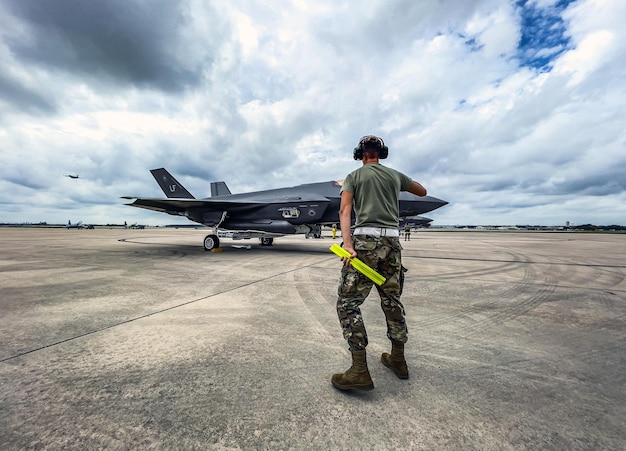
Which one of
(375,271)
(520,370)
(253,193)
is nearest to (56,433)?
(375,271)

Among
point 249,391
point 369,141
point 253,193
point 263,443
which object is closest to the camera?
point 263,443

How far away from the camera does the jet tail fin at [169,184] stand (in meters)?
15.2

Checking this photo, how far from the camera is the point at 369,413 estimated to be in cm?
169

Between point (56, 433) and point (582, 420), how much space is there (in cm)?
292

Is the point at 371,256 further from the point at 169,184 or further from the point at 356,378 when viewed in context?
the point at 169,184

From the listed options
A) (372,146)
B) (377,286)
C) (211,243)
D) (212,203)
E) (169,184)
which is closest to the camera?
(377,286)

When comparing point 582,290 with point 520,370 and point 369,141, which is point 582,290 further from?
point 369,141

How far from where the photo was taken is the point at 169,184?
15.4 metres

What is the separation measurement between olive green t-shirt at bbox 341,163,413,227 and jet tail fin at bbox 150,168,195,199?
586 inches

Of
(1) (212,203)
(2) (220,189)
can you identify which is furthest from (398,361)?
A: (2) (220,189)

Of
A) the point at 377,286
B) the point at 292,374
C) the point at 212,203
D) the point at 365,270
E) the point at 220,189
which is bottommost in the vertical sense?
the point at 292,374

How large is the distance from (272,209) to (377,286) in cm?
943

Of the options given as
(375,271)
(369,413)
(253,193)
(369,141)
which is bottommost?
(369,413)

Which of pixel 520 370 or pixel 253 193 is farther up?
pixel 253 193
